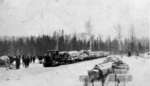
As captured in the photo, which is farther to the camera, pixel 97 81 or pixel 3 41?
pixel 3 41

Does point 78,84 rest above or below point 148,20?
below

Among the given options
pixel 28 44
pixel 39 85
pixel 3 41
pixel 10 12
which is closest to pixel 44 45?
pixel 28 44

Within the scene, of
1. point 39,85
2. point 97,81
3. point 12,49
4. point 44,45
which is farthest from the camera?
point 12,49

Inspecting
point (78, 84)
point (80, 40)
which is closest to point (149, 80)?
point (78, 84)

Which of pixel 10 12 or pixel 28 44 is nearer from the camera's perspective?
pixel 10 12

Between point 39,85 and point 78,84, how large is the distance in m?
2.09

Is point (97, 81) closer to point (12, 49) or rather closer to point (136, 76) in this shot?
point (136, 76)

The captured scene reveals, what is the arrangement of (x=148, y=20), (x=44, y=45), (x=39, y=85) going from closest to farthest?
(x=39, y=85) < (x=148, y=20) < (x=44, y=45)

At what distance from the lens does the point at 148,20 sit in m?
12.8

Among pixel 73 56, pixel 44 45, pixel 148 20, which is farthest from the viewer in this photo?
pixel 44 45

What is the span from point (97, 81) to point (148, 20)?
5.53 metres

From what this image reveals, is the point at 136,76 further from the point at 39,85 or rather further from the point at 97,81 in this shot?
the point at 39,85

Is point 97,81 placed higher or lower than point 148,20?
lower

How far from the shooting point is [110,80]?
401 inches
